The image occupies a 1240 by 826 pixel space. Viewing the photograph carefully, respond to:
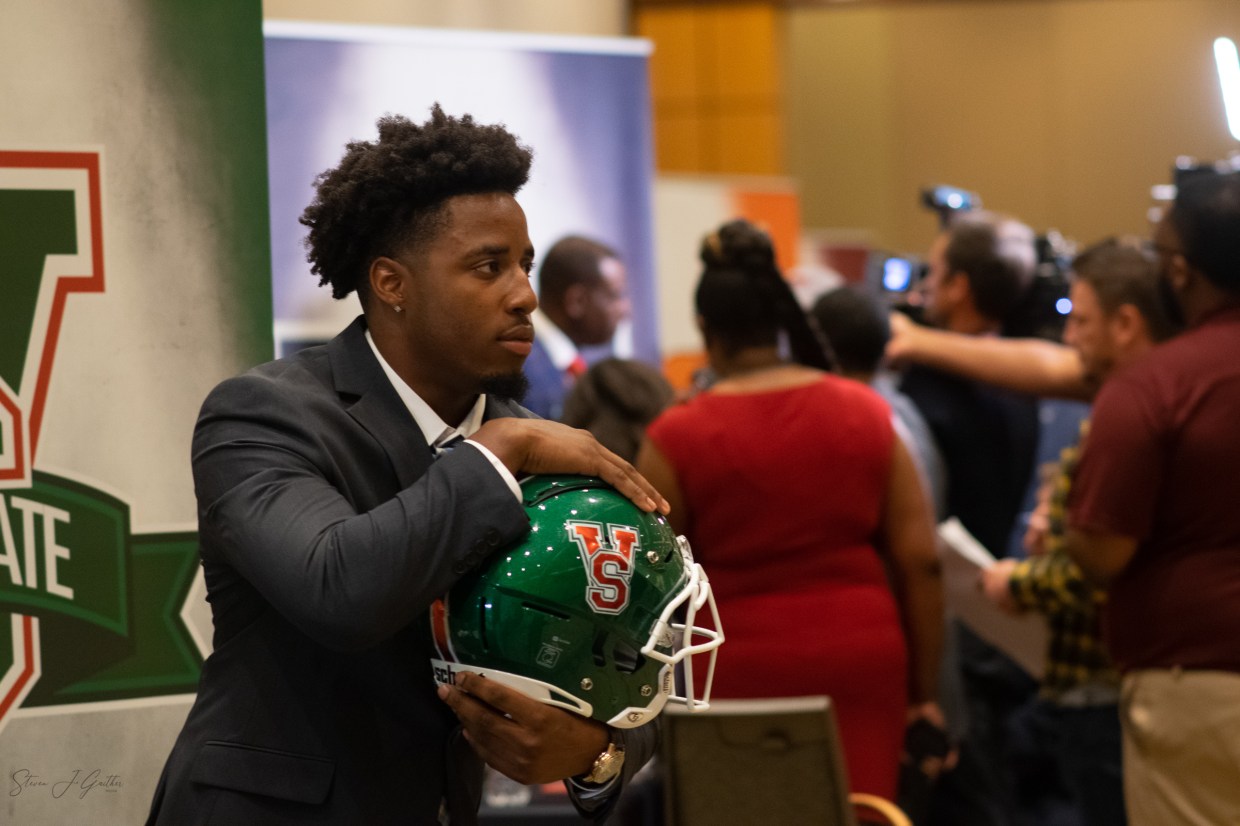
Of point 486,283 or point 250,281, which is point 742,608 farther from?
point 486,283

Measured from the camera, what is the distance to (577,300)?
15.0 feet

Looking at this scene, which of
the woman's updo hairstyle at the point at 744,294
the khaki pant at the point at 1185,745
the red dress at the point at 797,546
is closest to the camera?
the khaki pant at the point at 1185,745

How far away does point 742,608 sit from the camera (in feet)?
9.62

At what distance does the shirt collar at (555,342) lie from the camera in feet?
15.6

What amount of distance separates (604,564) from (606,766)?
262mm

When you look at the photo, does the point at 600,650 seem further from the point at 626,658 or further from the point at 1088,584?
the point at 1088,584

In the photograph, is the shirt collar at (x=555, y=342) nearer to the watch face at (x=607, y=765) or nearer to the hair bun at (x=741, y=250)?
the hair bun at (x=741, y=250)

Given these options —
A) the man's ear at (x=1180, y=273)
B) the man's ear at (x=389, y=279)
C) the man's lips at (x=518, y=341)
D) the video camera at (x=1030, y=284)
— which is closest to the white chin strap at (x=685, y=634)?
the man's lips at (x=518, y=341)

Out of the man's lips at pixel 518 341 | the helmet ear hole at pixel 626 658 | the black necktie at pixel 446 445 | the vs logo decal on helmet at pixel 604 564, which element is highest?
the man's lips at pixel 518 341

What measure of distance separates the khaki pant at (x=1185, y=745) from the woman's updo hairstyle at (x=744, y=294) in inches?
40.9

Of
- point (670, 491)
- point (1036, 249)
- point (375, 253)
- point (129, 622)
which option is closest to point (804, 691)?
point (670, 491)

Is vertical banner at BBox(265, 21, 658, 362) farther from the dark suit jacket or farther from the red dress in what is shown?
the dark suit jacket

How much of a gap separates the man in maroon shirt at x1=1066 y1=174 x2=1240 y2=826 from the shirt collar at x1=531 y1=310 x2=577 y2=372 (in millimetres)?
2304

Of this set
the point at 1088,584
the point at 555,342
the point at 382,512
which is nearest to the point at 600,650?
the point at 382,512
